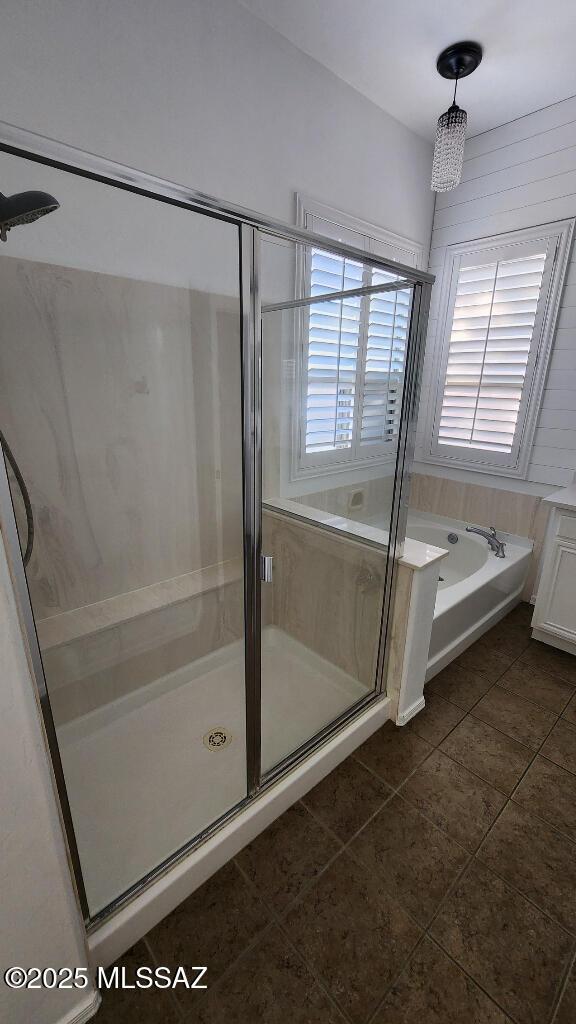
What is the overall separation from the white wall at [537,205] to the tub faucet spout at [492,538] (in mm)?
309

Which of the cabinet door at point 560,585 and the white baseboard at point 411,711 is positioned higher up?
the cabinet door at point 560,585

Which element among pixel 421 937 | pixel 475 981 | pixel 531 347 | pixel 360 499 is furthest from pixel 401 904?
pixel 531 347

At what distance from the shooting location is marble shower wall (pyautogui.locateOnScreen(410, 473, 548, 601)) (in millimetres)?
2568

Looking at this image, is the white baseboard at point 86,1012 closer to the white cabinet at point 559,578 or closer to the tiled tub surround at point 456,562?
the tiled tub surround at point 456,562

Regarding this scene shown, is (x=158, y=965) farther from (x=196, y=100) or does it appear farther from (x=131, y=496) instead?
(x=196, y=100)

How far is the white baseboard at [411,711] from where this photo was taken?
1.79 meters

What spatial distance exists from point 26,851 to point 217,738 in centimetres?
93

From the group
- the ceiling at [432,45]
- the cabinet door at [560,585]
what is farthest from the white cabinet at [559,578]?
the ceiling at [432,45]

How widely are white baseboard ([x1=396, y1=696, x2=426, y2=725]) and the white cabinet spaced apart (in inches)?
35.6

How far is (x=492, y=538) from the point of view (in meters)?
2.55

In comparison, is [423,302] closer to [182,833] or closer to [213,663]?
[213,663]

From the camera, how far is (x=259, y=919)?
115 centimetres

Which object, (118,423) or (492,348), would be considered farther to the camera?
(492,348)

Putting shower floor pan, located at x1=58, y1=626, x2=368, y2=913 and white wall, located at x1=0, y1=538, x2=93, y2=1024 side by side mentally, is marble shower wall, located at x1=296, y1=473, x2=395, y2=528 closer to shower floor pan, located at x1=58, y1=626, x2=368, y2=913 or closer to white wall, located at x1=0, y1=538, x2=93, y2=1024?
shower floor pan, located at x1=58, y1=626, x2=368, y2=913
